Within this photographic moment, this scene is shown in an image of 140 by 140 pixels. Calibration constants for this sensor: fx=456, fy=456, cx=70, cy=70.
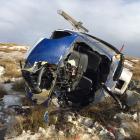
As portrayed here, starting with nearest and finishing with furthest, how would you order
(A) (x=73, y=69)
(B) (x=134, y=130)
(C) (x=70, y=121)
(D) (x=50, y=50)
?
Answer: (B) (x=134, y=130), (D) (x=50, y=50), (A) (x=73, y=69), (C) (x=70, y=121)

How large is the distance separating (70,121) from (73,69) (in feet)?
4.42

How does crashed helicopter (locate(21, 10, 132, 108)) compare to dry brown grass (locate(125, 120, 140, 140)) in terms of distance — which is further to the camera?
crashed helicopter (locate(21, 10, 132, 108))

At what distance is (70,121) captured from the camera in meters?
11.7

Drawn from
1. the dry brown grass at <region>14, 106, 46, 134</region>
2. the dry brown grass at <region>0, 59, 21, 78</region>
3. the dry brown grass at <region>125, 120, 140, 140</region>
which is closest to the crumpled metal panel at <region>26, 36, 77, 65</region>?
the dry brown grass at <region>14, 106, 46, 134</region>

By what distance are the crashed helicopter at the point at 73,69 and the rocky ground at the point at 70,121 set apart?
37 cm

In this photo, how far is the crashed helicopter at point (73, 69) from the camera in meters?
11.1

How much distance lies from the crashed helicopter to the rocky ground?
0.37 m

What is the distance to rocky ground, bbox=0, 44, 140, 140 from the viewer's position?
35.8 ft

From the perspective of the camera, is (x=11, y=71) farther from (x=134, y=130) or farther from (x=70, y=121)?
(x=134, y=130)

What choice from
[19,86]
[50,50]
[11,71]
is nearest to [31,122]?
[50,50]

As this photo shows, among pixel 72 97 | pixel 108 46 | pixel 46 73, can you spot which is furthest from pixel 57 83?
pixel 108 46

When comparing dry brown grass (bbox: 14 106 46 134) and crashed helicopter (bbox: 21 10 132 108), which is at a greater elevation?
crashed helicopter (bbox: 21 10 132 108)

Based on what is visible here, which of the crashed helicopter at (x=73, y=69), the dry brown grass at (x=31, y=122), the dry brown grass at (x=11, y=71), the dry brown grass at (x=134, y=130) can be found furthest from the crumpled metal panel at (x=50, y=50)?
the dry brown grass at (x=11, y=71)

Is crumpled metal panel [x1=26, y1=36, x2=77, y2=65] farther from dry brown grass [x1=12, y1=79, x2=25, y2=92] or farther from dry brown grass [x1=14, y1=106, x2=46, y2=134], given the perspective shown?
dry brown grass [x1=12, y1=79, x2=25, y2=92]
